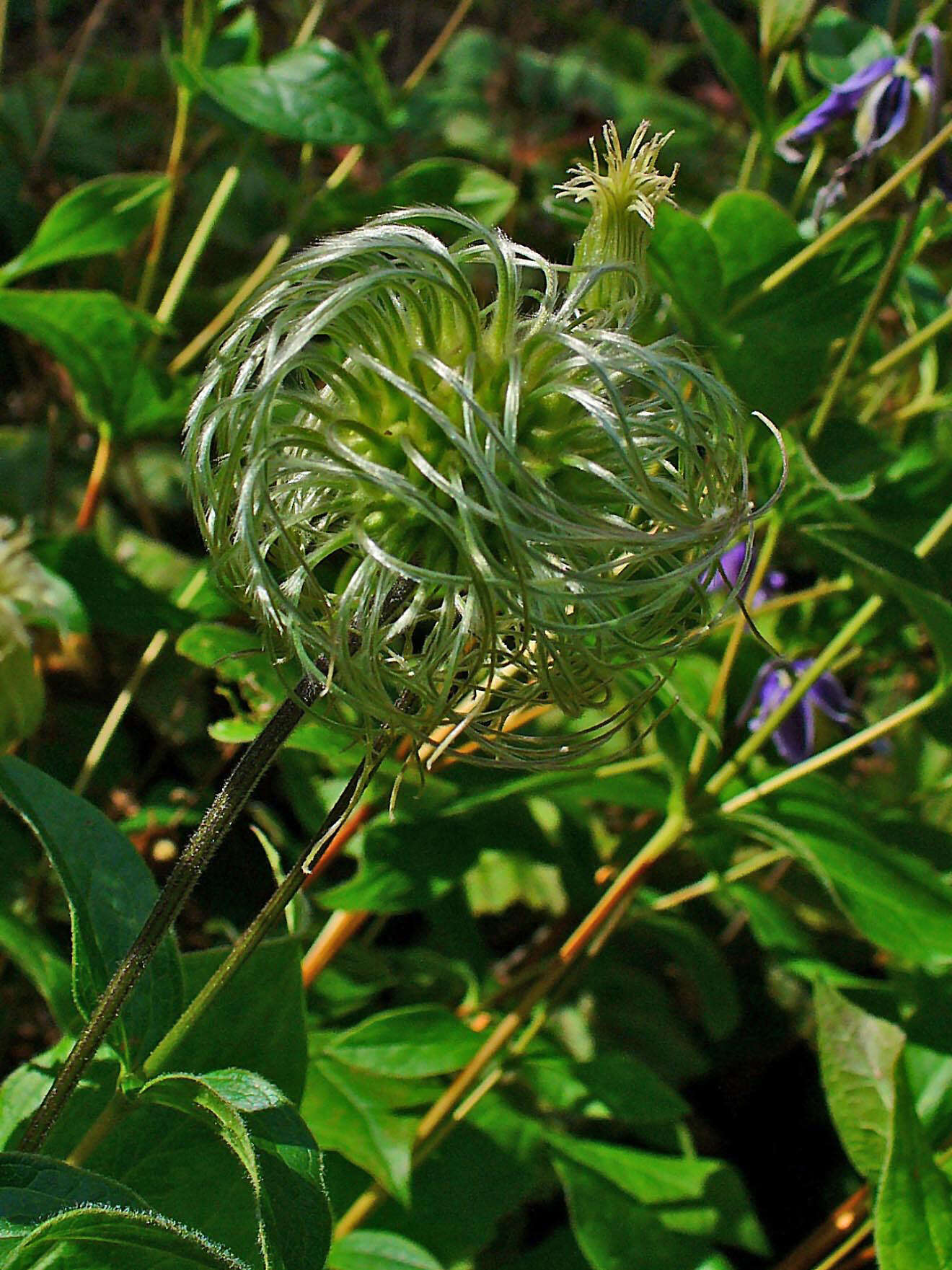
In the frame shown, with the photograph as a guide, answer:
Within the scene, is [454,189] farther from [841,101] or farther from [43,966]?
[43,966]

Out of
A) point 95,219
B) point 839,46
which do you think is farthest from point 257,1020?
point 839,46

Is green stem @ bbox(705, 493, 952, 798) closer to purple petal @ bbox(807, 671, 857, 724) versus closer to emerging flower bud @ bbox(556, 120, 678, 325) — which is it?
purple petal @ bbox(807, 671, 857, 724)

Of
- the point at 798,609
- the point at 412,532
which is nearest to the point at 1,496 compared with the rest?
the point at 798,609

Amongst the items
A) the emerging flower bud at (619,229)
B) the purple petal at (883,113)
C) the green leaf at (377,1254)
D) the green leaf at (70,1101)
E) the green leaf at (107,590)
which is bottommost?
the green leaf at (377,1254)

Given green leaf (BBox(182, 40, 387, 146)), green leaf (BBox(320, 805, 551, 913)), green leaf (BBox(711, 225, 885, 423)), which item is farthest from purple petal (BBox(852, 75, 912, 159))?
green leaf (BBox(320, 805, 551, 913))

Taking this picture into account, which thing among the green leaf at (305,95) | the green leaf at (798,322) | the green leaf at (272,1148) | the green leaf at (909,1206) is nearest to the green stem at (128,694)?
the green leaf at (305,95)

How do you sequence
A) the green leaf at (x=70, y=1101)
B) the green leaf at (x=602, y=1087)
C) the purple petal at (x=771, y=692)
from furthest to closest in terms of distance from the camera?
the purple petal at (x=771, y=692) < the green leaf at (x=602, y=1087) < the green leaf at (x=70, y=1101)

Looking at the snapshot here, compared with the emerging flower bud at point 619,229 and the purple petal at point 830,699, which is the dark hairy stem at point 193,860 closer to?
the emerging flower bud at point 619,229
